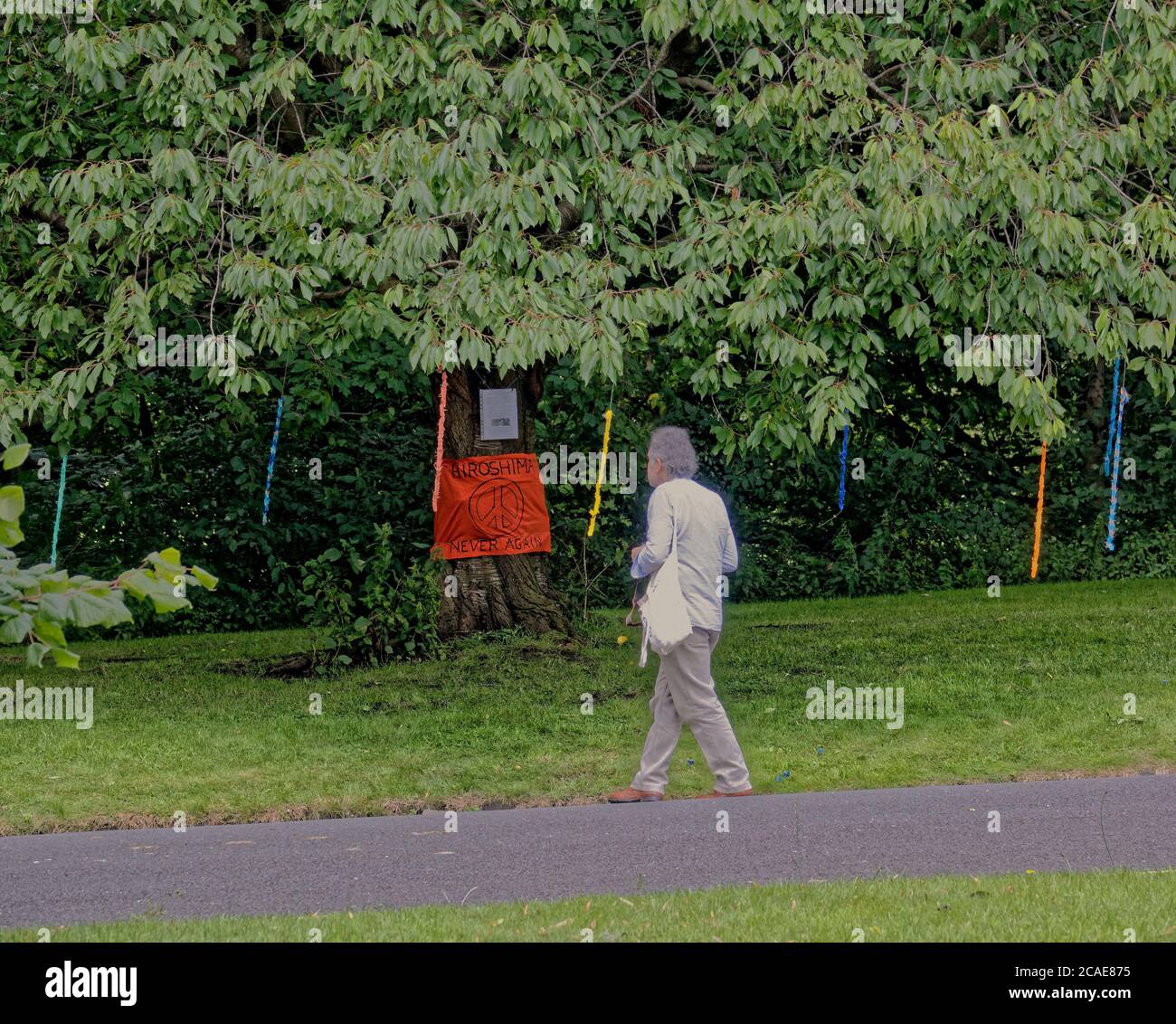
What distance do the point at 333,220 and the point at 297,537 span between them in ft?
22.6

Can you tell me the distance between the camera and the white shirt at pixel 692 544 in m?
8.23

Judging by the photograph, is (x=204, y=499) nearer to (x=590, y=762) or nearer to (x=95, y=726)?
(x=95, y=726)

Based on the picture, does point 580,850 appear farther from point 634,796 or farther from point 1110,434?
point 1110,434

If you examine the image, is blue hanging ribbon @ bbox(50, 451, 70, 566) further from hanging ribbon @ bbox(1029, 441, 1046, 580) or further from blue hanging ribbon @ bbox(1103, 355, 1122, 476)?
blue hanging ribbon @ bbox(1103, 355, 1122, 476)

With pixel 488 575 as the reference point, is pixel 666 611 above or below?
above

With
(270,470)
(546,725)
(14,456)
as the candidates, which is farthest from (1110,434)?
(14,456)

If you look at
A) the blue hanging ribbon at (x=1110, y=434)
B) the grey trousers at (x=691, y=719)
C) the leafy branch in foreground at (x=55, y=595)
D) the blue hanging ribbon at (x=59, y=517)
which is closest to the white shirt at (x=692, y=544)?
the grey trousers at (x=691, y=719)

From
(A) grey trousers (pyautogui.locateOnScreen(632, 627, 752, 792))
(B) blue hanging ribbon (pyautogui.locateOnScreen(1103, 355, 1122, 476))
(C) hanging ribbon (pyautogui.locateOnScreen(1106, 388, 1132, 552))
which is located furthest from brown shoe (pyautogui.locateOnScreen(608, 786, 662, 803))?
(B) blue hanging ribbon (pyautogui.locateOnScreen(1103, 355, 1122, 476))

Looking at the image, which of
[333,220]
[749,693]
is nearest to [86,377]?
[333,220]

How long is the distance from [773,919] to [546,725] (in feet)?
14.5

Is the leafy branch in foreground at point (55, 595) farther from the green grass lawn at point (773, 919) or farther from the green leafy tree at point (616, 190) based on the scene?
the green leafy tree at point (616, 190)

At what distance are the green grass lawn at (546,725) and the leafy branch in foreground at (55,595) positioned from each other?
554 cm

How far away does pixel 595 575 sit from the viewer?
16875mm

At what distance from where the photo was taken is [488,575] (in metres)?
13.5
